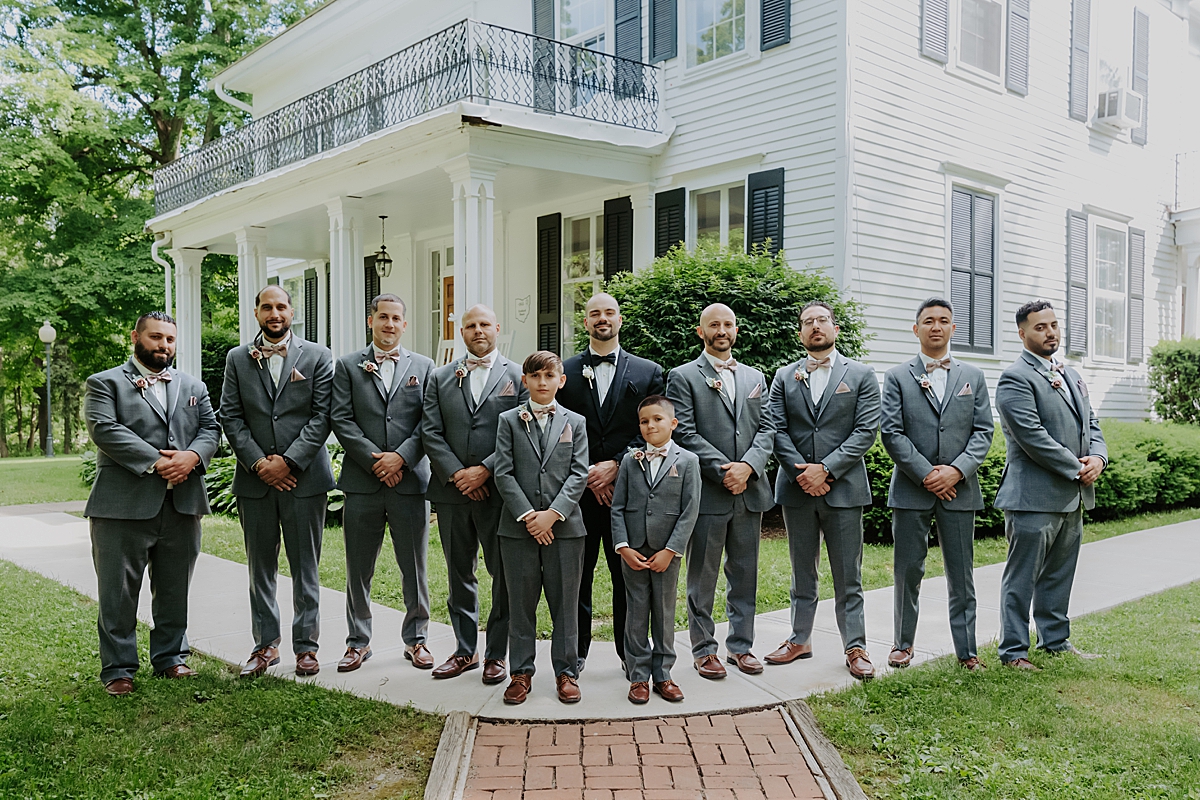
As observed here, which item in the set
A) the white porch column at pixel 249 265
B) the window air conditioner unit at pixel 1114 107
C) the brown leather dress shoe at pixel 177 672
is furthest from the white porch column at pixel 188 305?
the window air conditioner unit at pixel 1114 107

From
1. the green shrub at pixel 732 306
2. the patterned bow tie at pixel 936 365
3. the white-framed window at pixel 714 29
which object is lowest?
the patterned bow tie at pixel 936 365

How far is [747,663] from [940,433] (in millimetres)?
1679

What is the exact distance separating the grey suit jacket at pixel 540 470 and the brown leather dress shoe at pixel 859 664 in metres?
1.69

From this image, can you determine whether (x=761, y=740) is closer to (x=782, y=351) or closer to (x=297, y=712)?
(x=297, y=712)

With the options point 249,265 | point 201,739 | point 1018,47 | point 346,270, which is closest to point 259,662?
point 201,739

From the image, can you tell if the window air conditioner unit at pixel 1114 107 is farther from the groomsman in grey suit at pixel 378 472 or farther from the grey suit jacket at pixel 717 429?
the groomsman in grey suit at pixel 378 472

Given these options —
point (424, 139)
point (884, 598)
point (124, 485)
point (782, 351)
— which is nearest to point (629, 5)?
point (424, 139)

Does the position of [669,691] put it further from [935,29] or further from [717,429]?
[935,29]

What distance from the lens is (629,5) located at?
42.5 ft

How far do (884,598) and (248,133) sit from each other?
1325cm

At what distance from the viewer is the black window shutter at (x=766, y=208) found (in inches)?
453

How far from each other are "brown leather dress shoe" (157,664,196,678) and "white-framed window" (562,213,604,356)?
Result: 9.10 meters

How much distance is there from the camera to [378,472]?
531 cm

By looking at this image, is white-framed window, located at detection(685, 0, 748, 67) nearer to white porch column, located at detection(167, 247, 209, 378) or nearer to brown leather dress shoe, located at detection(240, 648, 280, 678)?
brown leather dress shoe, located at detection(240, 648, 280, 678)
